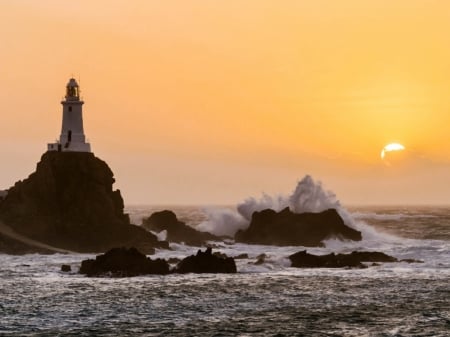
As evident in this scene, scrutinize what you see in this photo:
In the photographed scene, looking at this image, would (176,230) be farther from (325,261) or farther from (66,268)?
(66,268)

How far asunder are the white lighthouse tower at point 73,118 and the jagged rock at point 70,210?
3.34 meters

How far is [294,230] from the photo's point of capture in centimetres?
8269

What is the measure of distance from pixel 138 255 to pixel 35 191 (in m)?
23.4

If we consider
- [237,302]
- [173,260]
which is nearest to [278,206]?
[173,260]

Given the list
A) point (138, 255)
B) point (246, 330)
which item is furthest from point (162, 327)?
point (138, 255)

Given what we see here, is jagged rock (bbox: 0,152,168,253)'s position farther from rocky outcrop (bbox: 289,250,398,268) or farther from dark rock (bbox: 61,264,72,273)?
rocky outcrop (bbox: 289,250,398,268)

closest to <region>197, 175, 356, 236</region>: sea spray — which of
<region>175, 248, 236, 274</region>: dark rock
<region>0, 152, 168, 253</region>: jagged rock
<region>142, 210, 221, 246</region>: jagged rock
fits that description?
<region>142, 210, 221, 246</region>: jagged rock

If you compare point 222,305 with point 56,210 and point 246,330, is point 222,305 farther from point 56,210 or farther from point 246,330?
point 56,210

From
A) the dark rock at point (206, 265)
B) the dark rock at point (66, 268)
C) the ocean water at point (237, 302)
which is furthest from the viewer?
the dark rock at point (66, 268)

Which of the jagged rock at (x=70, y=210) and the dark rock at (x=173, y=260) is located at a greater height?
the jagged rock at (x=70, y=210)

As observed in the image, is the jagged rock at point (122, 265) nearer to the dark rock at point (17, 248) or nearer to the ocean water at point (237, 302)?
Result: the ocean water at point (237, 302)

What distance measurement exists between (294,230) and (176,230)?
13870 millimetres

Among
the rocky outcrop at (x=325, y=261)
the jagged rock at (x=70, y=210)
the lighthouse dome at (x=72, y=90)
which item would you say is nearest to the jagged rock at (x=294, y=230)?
the jagged rock at (x=70, y=210)

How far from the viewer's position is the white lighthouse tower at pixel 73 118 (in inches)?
3222
